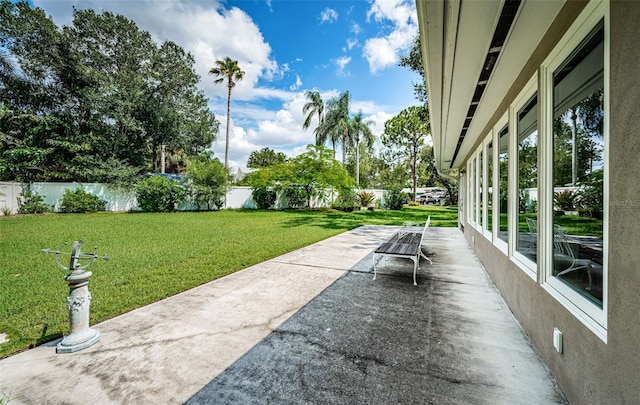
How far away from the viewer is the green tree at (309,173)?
19.0m

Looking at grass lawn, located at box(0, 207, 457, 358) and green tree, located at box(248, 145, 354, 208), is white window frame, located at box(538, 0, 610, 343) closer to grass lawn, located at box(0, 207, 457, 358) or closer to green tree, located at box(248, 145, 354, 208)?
grass lawn, located at box(0, 207, 457, 358)

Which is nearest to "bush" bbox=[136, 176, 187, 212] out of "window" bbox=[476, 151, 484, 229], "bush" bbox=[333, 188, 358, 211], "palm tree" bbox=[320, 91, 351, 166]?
"bush" bbox=[333, 188, 358, 211]

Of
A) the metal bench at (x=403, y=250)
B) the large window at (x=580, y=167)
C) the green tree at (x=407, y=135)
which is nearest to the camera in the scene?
the large window at (x=580, y=167)

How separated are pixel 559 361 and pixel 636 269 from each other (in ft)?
3.82

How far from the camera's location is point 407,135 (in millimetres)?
29906

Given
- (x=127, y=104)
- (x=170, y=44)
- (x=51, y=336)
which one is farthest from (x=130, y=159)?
(x=51, y=336)

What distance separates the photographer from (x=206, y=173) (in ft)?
58.2

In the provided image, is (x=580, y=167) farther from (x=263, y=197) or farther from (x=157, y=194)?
(x=263, y=197)

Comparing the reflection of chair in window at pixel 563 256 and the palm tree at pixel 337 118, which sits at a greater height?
the palm tree at pixel 337 118

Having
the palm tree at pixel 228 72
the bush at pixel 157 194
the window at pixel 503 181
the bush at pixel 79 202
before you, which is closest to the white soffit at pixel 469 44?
the window at pixel 503 181

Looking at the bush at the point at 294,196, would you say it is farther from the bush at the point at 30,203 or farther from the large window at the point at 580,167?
the large window at the point at 580,167

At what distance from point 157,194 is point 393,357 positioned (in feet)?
58.7

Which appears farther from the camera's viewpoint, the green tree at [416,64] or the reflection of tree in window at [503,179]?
the green tree at [416,64]

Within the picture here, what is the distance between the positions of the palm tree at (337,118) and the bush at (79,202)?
17630mm
